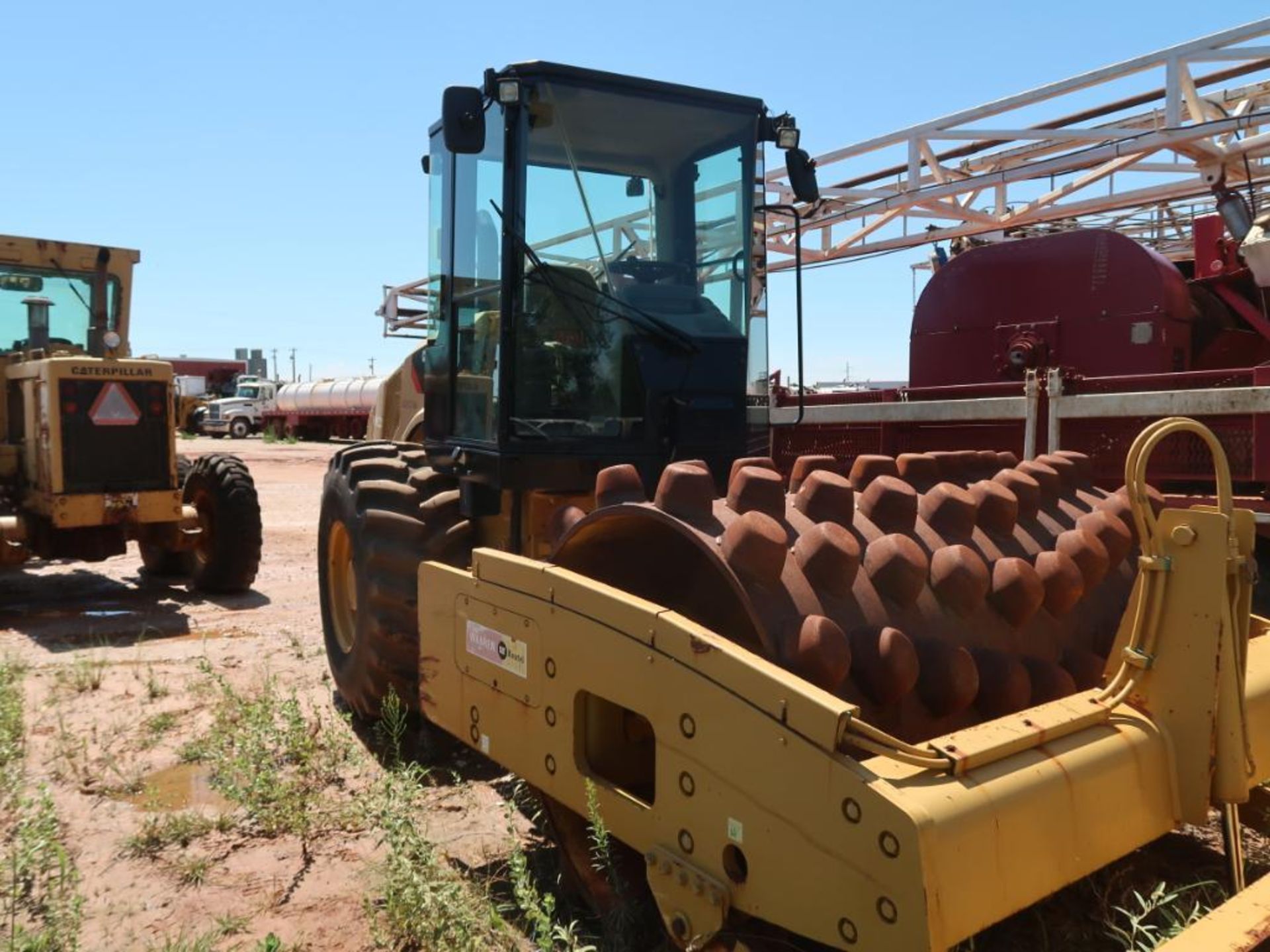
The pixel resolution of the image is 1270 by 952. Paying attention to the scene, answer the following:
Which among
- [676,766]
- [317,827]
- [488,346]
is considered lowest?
[317,827]

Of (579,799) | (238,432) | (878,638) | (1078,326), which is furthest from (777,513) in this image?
(238,432)

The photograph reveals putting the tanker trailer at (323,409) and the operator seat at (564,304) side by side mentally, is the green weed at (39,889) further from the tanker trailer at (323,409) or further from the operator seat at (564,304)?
the tanker trailer at (323,409)

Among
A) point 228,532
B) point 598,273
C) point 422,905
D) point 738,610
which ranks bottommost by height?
point 422,905

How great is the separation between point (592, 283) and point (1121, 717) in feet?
8.11

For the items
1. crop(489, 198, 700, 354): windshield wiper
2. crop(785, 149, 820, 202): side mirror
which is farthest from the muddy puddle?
crop(785, 149, 820, 202): side mirror

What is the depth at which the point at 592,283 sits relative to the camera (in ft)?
12.9

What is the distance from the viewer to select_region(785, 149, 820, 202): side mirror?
428 cm

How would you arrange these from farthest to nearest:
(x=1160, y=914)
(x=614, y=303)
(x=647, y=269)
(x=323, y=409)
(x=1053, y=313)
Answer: (x=323, y=409) → (x=1053, y=313) → (x=647, y=269) → (x=614, y=303) → (x=1160, y=914)

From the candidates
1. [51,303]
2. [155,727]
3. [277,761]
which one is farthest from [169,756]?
[51,303]

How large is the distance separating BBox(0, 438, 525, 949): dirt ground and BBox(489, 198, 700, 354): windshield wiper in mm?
1864

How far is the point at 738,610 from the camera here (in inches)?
103

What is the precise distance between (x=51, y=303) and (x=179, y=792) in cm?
595

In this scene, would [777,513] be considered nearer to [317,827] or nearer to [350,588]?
[317,827]

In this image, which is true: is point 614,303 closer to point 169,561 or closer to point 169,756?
point 169,756
